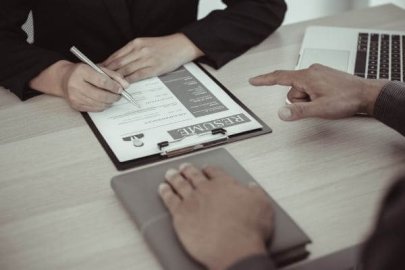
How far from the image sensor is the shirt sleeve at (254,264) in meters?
0.69

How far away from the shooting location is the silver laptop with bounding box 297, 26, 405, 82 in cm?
120

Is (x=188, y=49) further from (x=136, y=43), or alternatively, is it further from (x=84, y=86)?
(x=84, y=86)

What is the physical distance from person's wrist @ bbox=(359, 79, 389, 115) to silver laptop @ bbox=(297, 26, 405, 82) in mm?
123

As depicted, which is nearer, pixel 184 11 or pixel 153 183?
pixel 153 183

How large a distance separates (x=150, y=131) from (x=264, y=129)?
21cm

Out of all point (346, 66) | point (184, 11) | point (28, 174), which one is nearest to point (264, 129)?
point (346, 66)

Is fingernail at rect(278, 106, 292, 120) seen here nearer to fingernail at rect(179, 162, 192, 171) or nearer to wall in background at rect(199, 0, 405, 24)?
fingernail at rect(179, 162, 192, 171)

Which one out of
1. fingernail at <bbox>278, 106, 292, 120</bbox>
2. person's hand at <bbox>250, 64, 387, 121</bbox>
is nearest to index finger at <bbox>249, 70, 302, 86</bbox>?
person's hand at <bbox>250, 64, 387, 121</bbox>

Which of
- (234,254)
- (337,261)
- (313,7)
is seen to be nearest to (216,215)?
(234,254)

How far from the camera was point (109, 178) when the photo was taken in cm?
92

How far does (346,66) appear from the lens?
1.22 m

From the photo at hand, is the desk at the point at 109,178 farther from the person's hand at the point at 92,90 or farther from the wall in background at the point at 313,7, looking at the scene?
the wall in background at the point at 313,7

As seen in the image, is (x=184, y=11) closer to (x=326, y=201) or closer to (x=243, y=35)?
(x=243, y=35)

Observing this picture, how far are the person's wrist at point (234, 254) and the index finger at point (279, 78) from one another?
0.46 meters
